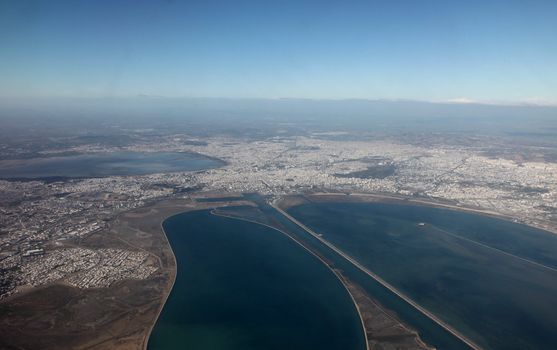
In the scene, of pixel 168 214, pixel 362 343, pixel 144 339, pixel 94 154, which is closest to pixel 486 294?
pixel 362 343

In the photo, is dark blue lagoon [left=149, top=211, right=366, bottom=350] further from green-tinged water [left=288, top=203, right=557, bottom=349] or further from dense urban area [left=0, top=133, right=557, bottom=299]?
dense urban area [left=0, top=133, right=557, bottom=299]

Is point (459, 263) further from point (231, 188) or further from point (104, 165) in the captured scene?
point (104, 165)

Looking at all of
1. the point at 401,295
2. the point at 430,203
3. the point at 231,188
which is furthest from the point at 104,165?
Result: the point at 401,295

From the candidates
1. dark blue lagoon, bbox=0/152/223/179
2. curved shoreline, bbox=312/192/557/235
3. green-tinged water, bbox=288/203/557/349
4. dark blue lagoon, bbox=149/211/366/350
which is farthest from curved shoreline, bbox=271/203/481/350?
dark blue lagoon, bbox=0/152/223/179

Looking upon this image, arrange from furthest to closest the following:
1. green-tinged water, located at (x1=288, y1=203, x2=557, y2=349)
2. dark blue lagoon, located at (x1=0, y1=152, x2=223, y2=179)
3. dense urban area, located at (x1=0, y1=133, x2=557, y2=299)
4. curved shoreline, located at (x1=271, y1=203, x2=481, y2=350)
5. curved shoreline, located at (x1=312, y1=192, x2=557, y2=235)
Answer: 1. dark blue lagoon, located at (x1=0, y1=152, x2=223, y2=179)
2. curved shoreline, located at (x1=312, y1=192, x2=557, y2=235)
3. dense urban area, located at (x1=0, y1=133, x2=557, y2=299)
4. green-tinged water, located at (x1=288, y1=203, x2=557, y2=349)
5. curved shoreline, located at (x1=271, y1=203, x2=481, y2=350)

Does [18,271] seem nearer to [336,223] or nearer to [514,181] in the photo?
[336,223]

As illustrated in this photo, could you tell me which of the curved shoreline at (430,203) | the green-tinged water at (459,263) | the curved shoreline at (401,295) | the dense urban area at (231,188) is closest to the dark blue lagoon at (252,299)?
the curved shoreline at (401,295)
